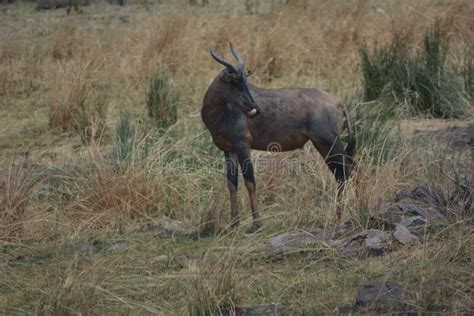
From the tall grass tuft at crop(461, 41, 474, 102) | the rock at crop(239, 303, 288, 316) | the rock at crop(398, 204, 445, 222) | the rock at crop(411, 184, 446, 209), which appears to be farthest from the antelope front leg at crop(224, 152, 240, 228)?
the tall grass tuft at crop(461, 41, 474, 102)

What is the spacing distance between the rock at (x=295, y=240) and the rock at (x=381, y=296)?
3.82 feet

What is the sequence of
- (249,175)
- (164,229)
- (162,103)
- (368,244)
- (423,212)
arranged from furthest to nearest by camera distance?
(162,103)
(164,229)
(249,175)
(423,212)
(368,244)

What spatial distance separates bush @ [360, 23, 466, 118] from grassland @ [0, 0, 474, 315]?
0.22 meters

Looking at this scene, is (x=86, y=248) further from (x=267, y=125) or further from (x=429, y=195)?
(x=429, y=195)

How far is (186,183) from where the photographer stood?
381 inches

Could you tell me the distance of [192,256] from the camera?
25.8 feet

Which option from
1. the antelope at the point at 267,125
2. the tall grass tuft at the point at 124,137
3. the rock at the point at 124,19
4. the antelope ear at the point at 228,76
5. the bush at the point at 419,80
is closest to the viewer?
the antelope ear at the point at 228,76

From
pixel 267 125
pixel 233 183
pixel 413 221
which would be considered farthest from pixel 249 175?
pixel 413 221

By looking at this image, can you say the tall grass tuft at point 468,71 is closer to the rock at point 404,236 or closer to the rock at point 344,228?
the rock at point 344,228

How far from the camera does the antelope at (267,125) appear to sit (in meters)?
8.55

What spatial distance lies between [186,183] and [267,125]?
4.10 ft

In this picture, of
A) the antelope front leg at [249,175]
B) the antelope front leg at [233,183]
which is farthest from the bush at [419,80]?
the antelope front leg at [249,175]

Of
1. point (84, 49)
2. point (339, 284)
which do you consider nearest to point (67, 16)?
point (84, 49)

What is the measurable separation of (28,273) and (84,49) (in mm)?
9207
